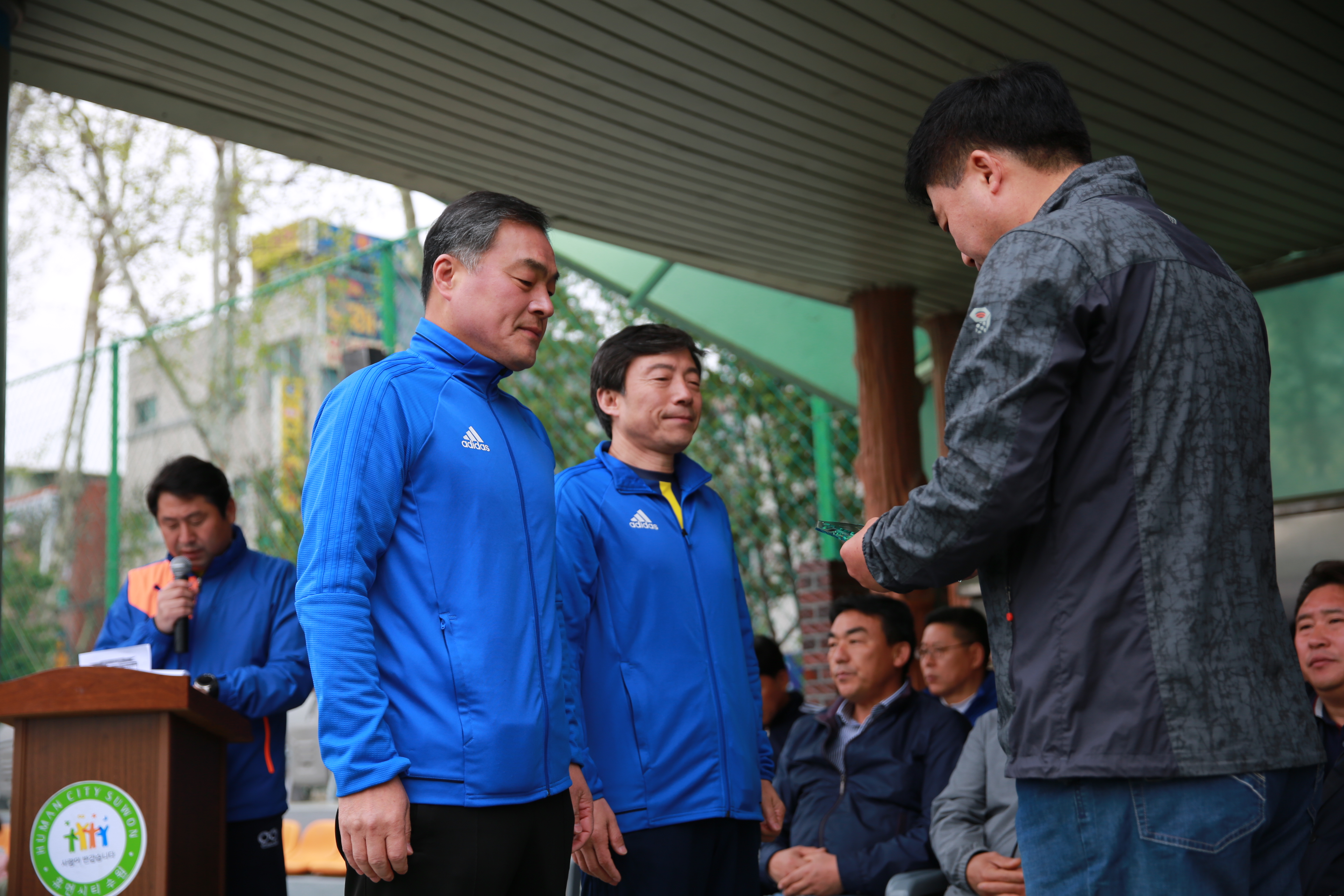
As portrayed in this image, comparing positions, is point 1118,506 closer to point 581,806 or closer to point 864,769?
point 581,806

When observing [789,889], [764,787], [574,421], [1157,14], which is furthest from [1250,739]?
[574,421]

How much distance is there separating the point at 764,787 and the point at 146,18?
2.93 meters

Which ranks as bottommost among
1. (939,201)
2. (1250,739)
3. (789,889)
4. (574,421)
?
(789,889)

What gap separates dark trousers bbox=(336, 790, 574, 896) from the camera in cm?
172

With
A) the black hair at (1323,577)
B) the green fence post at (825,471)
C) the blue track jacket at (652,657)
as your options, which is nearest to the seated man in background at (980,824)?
the blue track jacket at (652,657)

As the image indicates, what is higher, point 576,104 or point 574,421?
point 576,104

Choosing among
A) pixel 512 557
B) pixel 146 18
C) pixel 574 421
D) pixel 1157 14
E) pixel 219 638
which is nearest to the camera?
pixel 512 557

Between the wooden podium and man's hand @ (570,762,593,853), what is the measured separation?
99 cm

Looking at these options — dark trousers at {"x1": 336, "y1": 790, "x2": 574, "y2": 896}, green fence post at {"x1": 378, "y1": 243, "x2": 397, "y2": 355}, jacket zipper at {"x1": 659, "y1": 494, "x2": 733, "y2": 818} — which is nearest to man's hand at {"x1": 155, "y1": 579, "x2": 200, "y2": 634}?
jacket zipper at {"x1": 659, "y1": 494, "x2": 733, "y2": 818}

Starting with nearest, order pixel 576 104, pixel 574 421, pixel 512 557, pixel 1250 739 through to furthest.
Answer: pixel 1250 739 < pixel 512 557 < pixel 576 104 < pixel 574 421

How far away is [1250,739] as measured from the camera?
1.39 meters

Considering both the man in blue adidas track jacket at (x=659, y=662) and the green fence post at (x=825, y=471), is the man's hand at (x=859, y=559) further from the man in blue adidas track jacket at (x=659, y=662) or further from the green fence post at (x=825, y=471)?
the green fence post at (x=825, y=471)

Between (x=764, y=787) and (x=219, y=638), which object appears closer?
(x=764, y=787)

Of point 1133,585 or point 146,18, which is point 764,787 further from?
point 146,18
